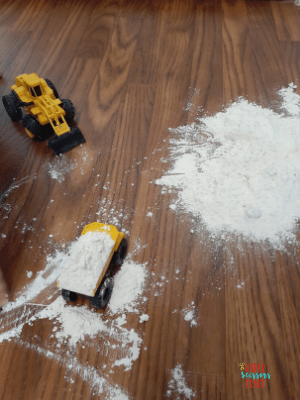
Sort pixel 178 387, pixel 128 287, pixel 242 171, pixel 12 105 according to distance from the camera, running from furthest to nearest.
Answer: pixel 12 105 → pixel 242 171 → pixel 128 287 → pixel 178 387

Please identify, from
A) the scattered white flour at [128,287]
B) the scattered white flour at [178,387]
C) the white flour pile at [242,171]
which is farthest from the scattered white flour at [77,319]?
the white flour pile at [242,171]

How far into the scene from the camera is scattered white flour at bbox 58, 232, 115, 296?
2.66 ft

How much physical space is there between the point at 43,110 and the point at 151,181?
47 cm

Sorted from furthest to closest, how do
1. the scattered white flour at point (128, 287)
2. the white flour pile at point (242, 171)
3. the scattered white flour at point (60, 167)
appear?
the scattered white flour at point (60, 167) → the white flour pile at point (242, 171) → the scattered white flour at point (128, 287)

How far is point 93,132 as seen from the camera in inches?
49.5

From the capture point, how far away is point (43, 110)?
116cm

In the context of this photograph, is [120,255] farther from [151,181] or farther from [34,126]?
[34,126]

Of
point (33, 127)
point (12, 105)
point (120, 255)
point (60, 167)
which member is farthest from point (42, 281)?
point (12, 105)

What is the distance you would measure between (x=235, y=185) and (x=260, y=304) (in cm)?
38

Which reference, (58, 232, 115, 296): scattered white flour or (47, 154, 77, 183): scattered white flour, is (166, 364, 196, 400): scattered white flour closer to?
(58, 232, 115, 296): scattered white flour

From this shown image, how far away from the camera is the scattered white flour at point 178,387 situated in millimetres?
757

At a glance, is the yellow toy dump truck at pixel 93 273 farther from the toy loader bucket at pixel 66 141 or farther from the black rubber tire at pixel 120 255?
the toy loader bucket at pixel 66 141

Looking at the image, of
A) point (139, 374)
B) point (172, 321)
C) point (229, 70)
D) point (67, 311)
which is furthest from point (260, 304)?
point (229, 70)

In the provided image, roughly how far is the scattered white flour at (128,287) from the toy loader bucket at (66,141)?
0.51m
